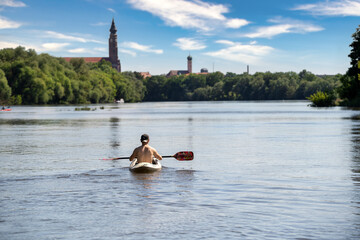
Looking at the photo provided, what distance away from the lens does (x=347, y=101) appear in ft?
326

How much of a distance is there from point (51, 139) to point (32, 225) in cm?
2539

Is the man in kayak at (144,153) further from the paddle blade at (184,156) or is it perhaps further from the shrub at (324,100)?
the shrub at (324,100)

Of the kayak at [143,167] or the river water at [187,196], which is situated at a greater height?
the kayak at [143,167]

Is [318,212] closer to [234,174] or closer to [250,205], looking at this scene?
[250,205]

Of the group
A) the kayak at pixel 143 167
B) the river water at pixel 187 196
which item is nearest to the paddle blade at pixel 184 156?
the river water at pixel 187 196

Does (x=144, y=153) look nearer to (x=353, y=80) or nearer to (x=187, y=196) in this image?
(x=187, y=196)

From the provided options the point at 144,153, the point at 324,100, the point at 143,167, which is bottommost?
the point at 143,167

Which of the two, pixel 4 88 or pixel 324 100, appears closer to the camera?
pixel 324 100

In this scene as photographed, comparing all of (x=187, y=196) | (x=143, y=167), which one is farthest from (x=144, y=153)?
(x=187, y=196)

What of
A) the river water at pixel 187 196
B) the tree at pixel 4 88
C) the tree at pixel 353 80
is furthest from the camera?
the tree at pixel 4 88

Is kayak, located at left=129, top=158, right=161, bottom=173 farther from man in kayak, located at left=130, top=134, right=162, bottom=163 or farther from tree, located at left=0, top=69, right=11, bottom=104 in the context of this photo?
tree, located at left=0, top=69, right=11, bottom=104

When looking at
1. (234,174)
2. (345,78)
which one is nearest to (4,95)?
(345,78)

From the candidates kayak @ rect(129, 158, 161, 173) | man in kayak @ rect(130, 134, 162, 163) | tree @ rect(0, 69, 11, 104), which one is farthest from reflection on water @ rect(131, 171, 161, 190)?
tree @ rect(0, 69, 11, 104)

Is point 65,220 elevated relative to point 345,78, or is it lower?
lower
